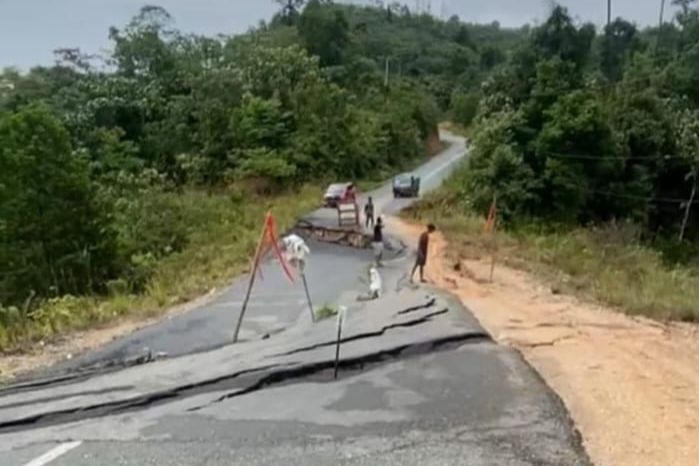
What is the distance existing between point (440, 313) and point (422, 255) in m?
5.76

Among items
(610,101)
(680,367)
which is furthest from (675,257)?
(680,367)

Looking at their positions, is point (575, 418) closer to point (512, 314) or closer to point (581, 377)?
point (581, 377)

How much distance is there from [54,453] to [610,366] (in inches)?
245

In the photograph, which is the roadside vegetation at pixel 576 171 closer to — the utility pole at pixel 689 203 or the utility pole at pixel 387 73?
the utility pole at pixel 689 203

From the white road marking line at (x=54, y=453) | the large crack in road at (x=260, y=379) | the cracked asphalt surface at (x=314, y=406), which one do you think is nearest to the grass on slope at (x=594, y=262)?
the cracked asphalt surface at (x=314, y=406)

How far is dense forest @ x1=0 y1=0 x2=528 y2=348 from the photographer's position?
2459cm

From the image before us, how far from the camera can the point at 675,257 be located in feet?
114

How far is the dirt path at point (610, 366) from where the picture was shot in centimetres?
800

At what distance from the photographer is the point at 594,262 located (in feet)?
76.6

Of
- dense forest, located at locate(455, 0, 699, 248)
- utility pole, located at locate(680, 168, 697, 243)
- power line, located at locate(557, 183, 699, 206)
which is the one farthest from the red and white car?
utility pole, located at locate(680, 168, 697, 243)

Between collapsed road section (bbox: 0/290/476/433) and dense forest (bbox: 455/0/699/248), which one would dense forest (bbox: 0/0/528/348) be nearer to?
collapsed road section (bbox: 0/290/476/433)

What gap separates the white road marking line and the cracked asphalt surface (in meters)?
0.02

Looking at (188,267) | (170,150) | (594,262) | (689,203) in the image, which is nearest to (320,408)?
(594,262)

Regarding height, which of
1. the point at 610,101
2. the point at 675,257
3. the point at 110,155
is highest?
the point at 610,101
